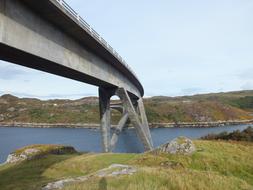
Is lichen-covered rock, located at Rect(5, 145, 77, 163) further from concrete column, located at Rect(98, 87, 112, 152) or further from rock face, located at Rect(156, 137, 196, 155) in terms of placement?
rock face, located at Rect(156, 137, 196, 155)

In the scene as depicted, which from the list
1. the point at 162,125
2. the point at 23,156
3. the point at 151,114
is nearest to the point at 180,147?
the point at 23,156

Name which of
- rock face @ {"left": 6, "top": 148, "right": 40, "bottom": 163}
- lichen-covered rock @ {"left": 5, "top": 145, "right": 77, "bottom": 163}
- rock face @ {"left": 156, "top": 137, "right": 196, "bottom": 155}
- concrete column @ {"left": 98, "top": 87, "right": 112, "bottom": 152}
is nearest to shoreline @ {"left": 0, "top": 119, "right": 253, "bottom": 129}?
concrete column @ {"left": 98, "top": 87, "right": 112, "bottom": 152}

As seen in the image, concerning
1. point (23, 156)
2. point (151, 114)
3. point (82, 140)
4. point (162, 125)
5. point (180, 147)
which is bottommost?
point (82, 140)

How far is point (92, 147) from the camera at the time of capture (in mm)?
62281

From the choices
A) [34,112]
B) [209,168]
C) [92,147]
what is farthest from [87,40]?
[34,112]

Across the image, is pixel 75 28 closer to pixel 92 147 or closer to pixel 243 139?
pixel 243 139

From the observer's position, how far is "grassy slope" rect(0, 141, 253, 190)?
10.8 metres

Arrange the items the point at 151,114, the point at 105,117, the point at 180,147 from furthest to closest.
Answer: the point at 151,114, the point at 105,117, the point at 180,147

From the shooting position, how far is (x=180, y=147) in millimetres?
22766

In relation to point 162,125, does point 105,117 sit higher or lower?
higher

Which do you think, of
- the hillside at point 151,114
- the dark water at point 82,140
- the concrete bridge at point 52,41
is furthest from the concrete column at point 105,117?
the hillside at point 151,114

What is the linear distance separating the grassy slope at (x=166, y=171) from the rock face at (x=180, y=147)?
21.9 inches

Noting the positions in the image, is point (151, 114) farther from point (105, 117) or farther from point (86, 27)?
point (86, 27)

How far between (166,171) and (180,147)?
974 cm
